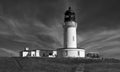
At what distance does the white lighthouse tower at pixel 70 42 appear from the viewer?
224 ft

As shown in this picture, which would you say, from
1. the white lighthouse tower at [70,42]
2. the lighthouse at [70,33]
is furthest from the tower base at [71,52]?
the lighthouse at [70,33]

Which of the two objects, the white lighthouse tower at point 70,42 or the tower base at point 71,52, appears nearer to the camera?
the tower base at point 71,52

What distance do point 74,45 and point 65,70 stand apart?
2930 cm

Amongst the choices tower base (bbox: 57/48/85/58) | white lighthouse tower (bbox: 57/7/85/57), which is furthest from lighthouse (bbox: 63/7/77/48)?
tower base (bbox: 57/48/85/58)

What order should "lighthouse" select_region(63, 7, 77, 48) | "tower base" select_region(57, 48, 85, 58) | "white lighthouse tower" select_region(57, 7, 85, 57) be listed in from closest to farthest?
1. "tower base" select_region(57, 48, 85, 58)
2. "white lighthouse tower" select_region(57, 7, 85, 57)
3. "lighthouse" select_region(63, 7, 77, 48)

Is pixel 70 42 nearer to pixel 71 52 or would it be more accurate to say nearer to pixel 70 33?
pixel 70 33

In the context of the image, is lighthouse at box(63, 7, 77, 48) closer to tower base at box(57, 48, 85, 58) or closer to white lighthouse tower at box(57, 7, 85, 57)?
white lighthouse tower at box(57, 7, 85, 57)

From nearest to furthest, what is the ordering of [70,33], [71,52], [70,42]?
[71,52]
[70,42]
[70,33]

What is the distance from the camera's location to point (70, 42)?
69812 millimetres

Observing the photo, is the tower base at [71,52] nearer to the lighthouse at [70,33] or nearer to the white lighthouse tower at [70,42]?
the white lighthouse tower at [70,42]

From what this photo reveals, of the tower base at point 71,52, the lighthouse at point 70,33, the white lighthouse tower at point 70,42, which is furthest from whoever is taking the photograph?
the lighthouse at point 70,33

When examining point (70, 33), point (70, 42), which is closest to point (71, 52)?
point (70, 42)

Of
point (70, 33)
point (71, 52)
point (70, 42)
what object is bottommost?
point (71, 52)

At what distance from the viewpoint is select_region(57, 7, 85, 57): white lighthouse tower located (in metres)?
68.1
